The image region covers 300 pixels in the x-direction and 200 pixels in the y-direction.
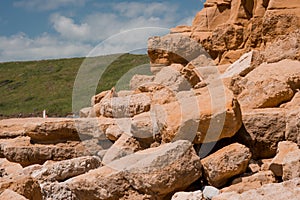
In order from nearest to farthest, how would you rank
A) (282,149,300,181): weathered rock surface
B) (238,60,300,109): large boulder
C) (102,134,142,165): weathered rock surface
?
1. (282,149,300,181): weathered rock surface
2. (238,60,300,109): large boulder
3. (102,134,142,165): weathered rock surface

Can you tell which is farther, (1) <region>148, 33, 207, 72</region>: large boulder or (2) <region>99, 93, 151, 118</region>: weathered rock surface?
(1) <region>148, 33, 207, 72</region>: large boulder

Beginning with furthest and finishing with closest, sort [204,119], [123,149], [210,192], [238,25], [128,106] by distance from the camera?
[238,25] → [128,106] → [123,149] → [204,119] → [210,192]

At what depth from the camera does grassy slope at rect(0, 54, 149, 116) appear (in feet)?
133

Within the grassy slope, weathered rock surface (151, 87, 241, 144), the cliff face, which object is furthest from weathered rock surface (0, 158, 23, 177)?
the grassy slope

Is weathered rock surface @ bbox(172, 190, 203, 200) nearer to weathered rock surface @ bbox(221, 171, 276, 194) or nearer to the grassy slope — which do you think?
weathered rock surface @ bbox(221, 171, 276, 194)

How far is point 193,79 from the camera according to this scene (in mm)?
9188

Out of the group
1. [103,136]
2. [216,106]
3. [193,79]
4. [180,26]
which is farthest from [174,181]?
[180,26]

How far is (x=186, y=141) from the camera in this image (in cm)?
495

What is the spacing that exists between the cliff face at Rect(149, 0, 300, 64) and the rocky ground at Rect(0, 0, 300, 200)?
5 centimetres

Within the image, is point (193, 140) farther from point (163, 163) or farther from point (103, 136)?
point (103, 136)

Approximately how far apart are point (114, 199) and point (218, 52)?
6.98m

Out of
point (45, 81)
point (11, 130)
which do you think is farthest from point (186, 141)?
point (45, 81)

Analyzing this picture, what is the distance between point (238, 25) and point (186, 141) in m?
6.76

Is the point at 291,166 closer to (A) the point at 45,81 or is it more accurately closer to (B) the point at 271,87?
(B) the point at 271,87
